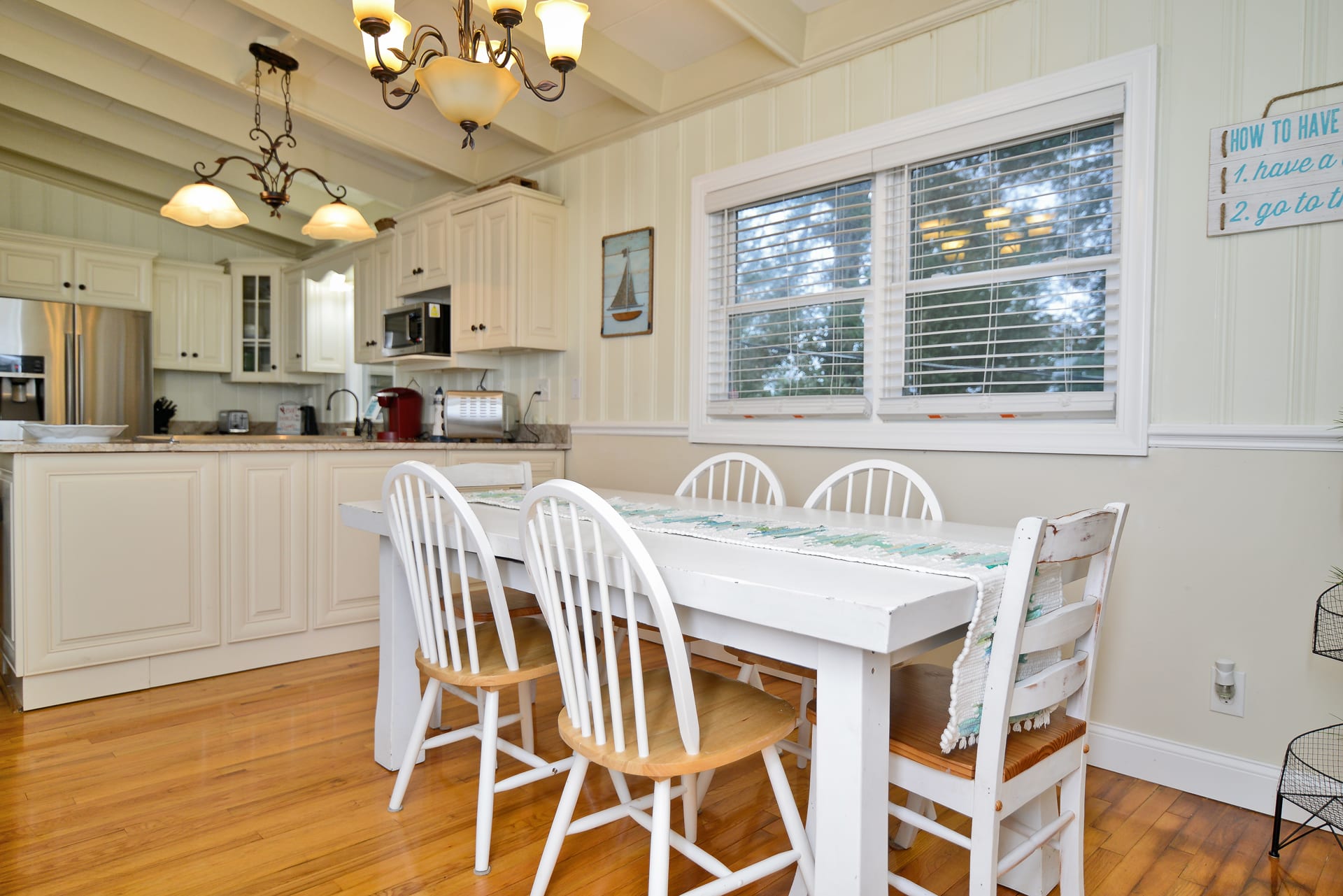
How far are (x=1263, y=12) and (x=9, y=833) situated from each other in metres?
3.74

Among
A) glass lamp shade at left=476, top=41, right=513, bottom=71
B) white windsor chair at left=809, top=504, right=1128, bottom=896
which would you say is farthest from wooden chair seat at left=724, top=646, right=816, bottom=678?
glass lamp shade at left=476, top=41, right=513, bottom=71

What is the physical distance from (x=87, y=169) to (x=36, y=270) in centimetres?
74

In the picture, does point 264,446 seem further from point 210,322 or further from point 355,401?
point 210,322

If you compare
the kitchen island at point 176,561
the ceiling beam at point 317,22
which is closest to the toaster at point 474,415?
the kitchen island at point 176,561

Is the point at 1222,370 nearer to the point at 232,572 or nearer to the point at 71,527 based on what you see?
the point at 232,572

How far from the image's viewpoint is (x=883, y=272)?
2768 mm

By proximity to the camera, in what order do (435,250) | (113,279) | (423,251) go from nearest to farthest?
(435,250)
(423,251)
(113,279)

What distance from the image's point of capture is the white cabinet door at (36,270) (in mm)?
4816

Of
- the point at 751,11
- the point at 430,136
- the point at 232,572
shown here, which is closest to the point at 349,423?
the point at 430,136

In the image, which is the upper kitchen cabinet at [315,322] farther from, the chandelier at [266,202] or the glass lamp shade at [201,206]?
the glass lamp shade at [201,206]

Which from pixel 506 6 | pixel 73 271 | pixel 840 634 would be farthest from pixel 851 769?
pixel 73 271

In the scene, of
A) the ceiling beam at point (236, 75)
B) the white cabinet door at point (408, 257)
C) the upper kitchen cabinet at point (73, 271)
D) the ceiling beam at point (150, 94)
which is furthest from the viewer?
the upper kitchen cabinet at point (73, 271)

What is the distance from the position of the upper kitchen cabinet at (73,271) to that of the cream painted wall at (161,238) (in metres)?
0.30

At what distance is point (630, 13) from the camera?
302 cm
